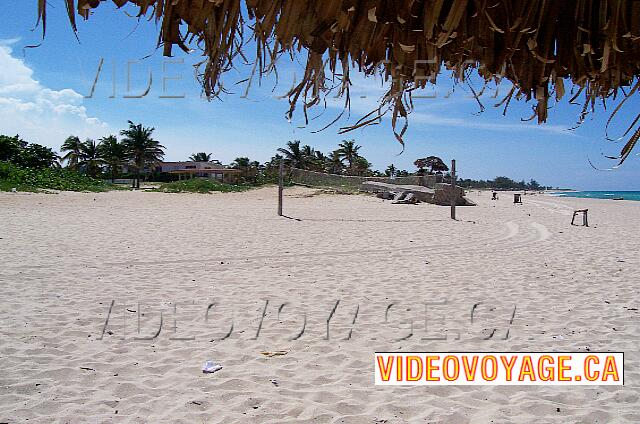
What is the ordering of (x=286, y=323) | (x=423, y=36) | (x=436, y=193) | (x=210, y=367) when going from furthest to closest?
1. (x=436, y=193)
2. (x=286, y=323)
3. (x=210, y=367)
4. (x=423, y=36)

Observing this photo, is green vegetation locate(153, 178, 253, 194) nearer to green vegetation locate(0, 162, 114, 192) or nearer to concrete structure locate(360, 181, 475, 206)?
green vegetation locate(0, 162, 114, 192)

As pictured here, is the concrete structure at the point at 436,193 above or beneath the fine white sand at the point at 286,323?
above

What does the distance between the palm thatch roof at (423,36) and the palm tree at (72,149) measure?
5093 centimetres

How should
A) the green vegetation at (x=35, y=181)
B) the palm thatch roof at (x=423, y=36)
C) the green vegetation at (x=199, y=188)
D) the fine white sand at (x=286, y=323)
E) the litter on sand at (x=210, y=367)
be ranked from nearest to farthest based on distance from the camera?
the palm thatch roof at (x=423, y=36) → the fine white sand at (x=286, y=323) → the litter on sand at (x=210, y=367) → the green vegetation at (x=35, y=181) → the green vegetation at (x=199, y=188)

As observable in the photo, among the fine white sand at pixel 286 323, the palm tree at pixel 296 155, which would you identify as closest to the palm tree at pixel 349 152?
the palm tree at pixel 296 155

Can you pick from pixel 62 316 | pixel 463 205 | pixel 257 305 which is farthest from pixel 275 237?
pixel 463 205

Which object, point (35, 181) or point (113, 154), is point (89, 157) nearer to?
point (113, 154)

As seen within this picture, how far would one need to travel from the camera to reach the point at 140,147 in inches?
1735

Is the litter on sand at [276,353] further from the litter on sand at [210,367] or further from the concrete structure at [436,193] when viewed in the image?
the concrete structure at [436,193]

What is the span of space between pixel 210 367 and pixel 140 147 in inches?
1783

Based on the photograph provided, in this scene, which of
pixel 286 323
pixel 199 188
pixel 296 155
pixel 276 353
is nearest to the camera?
pixel 276 353

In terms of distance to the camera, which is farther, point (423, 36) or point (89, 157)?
point (89, 157)

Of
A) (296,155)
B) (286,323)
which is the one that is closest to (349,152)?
(296,155)

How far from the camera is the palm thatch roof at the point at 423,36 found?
136 centimetres
